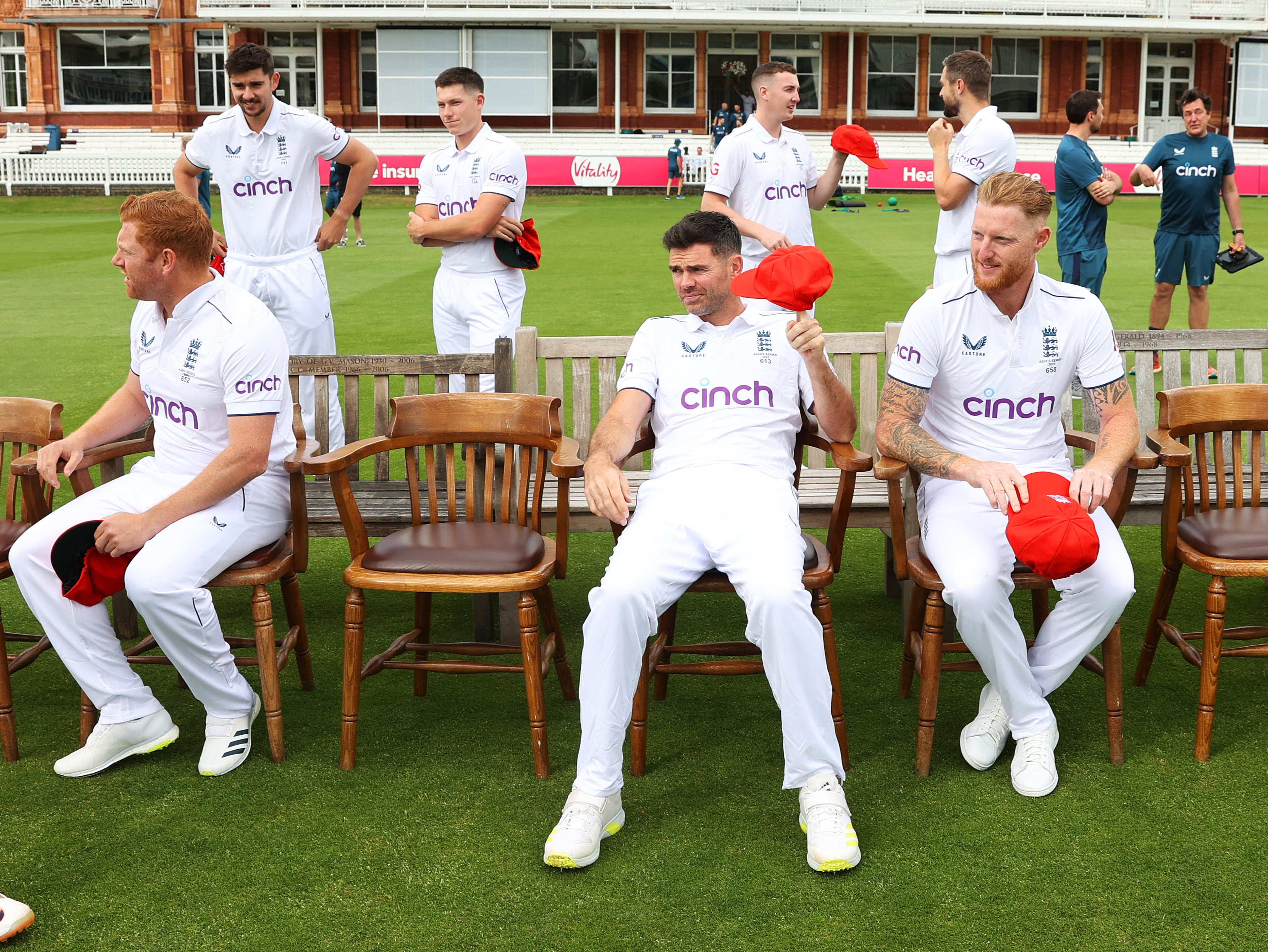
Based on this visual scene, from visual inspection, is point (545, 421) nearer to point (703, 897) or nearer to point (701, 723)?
point (701, 723)

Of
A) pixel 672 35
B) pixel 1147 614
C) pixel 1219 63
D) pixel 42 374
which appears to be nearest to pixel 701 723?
pixel 1147 614

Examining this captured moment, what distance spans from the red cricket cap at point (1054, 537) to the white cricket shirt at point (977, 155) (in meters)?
3.40

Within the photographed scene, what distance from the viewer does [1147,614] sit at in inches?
191

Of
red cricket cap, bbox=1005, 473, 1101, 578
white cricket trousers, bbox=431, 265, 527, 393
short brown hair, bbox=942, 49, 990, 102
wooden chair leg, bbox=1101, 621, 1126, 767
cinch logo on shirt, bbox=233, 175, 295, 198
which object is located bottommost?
wooden chair leg, bbox=1101, 621, 1126, 767

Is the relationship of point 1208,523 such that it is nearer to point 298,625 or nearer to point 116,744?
point 298,625

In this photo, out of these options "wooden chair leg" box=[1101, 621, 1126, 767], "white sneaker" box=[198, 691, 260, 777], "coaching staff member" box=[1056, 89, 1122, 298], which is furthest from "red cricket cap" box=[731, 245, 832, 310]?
"coaching staff member" box=[1056, 89, 1122, 298]

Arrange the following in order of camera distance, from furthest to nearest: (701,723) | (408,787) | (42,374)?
Result: (42,374) → (701,723) → (408,787)

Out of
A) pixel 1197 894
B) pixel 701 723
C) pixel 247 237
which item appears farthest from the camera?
pixel 247 237

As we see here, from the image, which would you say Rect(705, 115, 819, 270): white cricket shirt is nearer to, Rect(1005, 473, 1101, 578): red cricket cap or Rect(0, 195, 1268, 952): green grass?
Rect(0, 195, 1268, 952): green grass

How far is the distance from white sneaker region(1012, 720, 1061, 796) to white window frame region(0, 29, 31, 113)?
44.9 metres

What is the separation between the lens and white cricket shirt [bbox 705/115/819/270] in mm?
6633

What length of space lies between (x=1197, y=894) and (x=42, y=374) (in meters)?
8.73

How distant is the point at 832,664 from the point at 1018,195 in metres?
1.43

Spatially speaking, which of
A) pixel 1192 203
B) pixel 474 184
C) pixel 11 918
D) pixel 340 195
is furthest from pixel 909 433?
pixel 340 195
